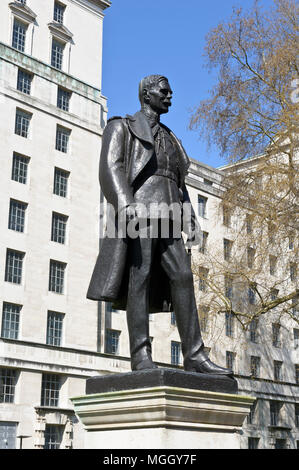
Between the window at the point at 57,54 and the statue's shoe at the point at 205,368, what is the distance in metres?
40.9

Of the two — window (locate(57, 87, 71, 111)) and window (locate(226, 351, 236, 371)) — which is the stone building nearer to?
window (locate(57, 87, 71, 111))

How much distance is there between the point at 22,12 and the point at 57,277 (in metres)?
17.5

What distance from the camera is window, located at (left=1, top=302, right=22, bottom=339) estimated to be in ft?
120

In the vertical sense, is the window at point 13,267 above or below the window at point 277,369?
above

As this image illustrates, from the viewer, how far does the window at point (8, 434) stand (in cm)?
A: 3512

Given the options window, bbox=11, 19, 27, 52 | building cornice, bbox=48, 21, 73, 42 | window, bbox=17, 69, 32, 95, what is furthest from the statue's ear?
building cornice, bbox=48, 21, 73, 42

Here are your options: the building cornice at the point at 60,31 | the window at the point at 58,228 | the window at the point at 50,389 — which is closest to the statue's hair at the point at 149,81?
the window at the point at 50,389

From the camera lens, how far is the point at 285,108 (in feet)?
70.1

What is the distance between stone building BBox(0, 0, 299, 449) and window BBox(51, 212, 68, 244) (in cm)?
8

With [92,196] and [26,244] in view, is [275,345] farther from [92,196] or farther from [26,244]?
[26,244]

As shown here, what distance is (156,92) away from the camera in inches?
282

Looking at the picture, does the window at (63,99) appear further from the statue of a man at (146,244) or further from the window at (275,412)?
the statue of a man at (146,244)

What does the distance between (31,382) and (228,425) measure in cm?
3258
